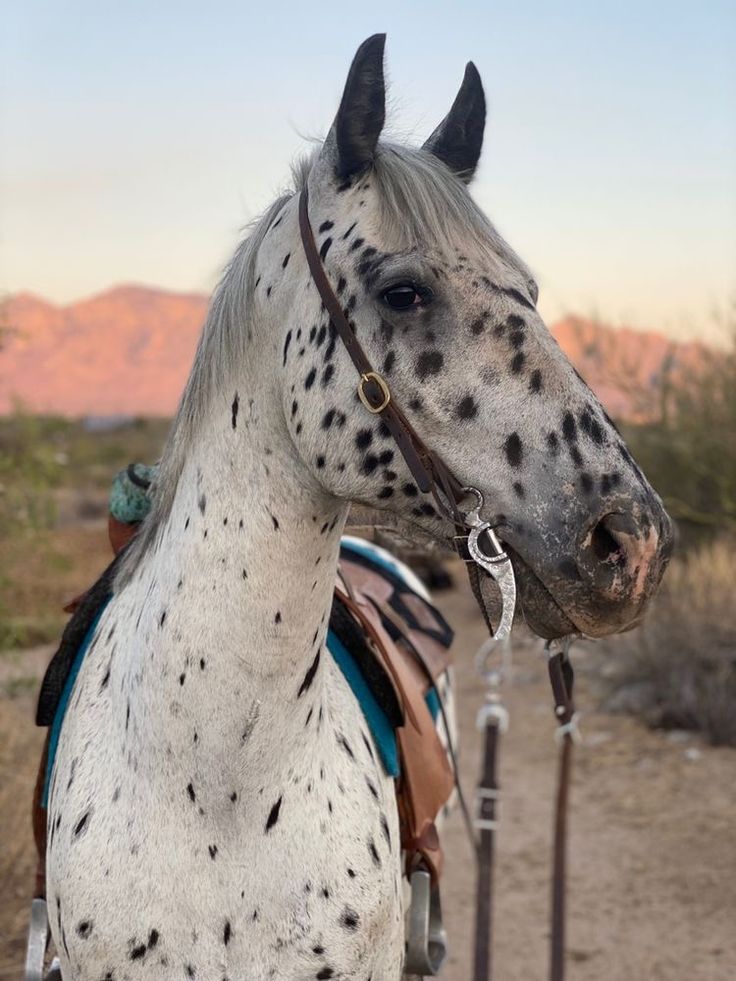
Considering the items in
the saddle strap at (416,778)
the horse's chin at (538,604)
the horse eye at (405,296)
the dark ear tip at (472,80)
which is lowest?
the saddle strap at (416,778)

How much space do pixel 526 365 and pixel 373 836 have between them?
910 millimetres

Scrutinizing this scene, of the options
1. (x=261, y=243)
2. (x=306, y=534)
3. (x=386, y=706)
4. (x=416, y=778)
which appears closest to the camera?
(x=306, y=534)

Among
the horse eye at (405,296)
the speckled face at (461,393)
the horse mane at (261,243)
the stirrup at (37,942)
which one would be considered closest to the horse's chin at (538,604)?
the speckled face at (461,393)

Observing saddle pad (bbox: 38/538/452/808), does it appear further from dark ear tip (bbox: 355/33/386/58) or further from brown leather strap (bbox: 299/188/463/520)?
dark ear tip (bbox: 355/33/386/58)

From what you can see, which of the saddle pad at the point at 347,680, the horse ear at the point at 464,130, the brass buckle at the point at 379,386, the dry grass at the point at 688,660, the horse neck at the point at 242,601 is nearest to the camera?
the brass buckle at the point at 379,386

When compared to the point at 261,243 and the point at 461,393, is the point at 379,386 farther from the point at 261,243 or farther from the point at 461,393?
the point at 261,243

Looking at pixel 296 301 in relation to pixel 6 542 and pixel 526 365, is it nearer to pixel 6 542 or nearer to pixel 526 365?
pixel 526 365

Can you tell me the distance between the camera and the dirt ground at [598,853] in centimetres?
435

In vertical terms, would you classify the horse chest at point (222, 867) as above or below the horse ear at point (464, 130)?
below

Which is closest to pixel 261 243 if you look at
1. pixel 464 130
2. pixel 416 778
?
pixel 464 130

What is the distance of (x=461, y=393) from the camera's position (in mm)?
1647

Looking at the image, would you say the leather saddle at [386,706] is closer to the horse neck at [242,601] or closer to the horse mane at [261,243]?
the horse mane at [261,243]

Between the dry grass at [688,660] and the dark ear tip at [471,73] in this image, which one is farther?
the dry grass at [688,660]

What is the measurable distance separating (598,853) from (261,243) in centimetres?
453
